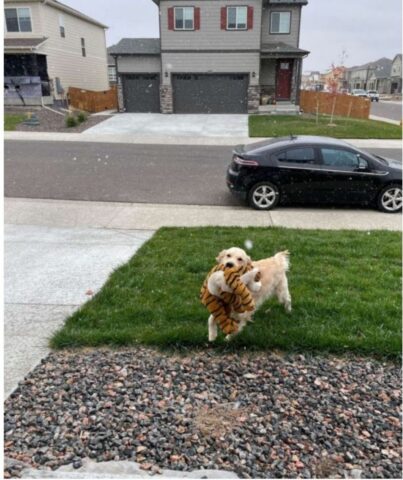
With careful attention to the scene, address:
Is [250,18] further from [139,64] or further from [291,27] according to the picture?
[139,64]

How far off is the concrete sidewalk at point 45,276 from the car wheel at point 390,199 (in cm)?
508

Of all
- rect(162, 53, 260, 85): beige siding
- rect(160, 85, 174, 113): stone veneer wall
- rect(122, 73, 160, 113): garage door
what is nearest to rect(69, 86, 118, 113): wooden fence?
rect(122, 73, 160, 113): garage door

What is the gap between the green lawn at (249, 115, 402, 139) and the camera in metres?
20.6

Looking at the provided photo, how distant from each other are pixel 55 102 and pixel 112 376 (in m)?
29.2

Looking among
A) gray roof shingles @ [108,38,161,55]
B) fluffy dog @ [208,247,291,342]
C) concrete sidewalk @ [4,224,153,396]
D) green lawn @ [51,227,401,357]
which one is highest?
gray roof shingles @ [108,38,161,55]

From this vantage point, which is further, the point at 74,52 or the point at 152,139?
the point at 74,52

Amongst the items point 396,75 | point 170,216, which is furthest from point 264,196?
point 396,75

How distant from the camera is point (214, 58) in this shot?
27297mm

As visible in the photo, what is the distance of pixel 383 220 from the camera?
27.3 ft

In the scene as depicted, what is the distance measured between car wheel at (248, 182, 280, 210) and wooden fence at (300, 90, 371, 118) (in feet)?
74.0

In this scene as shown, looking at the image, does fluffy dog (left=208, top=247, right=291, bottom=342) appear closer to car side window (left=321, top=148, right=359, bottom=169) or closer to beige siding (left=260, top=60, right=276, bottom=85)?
car side window (left=321, top=148, right=359, bottom=169)

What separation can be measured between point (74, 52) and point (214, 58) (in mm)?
11755

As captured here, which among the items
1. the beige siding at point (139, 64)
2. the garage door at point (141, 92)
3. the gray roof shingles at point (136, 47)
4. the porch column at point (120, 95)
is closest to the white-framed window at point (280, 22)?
the gray roof shingles at point (136, 47)

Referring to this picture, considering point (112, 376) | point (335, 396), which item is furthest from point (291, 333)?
point (112, 376)
